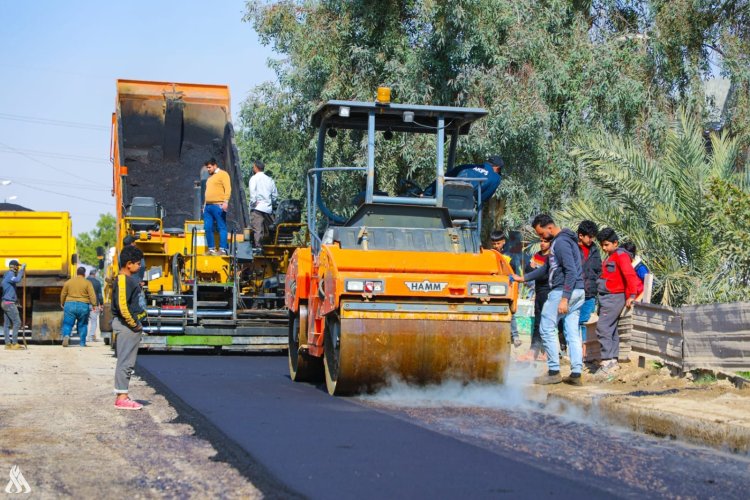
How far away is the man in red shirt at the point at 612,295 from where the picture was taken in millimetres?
11227

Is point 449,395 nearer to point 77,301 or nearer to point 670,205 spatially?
point 670,205

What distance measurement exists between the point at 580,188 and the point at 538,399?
10468 mm

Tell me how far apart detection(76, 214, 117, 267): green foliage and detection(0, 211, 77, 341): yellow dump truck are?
2847 inches

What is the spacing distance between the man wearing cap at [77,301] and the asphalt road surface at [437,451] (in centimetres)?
1122

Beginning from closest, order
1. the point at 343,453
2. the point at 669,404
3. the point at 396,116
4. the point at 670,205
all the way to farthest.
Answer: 1. the point at 343,453
2. the point at 669,404
3. the point at 396,116
4. the point at 670,205

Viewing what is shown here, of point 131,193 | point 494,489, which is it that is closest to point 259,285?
point 131,193

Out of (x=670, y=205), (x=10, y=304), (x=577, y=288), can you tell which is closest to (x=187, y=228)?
(x=10, y=304)

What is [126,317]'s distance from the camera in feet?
31.3

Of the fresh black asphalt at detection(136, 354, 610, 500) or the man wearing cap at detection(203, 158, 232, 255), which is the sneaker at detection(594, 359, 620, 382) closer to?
the fresh black asphalt at detection(136, 354, 610, 500)

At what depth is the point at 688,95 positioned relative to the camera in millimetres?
20516

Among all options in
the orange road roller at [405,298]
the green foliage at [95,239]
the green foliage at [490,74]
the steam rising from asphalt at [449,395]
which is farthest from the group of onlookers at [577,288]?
the green foliage at [95,239]

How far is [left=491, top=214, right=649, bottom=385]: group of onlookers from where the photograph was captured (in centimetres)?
1020

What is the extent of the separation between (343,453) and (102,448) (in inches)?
66.1

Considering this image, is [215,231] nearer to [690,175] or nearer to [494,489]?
[690,175]
